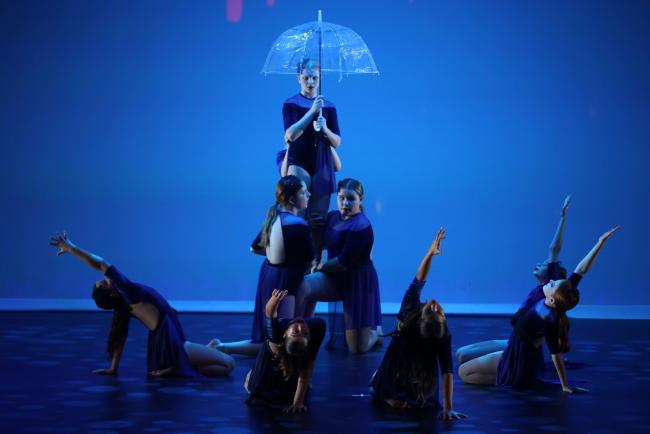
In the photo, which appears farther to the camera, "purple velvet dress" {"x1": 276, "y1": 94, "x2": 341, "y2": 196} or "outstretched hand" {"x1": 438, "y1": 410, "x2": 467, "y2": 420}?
"purple velvet dress" {"x1": 276, "y1": 94, "x2": 341, "y2": 196}

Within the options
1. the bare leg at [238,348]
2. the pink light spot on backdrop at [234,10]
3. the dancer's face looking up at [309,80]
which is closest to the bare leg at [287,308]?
the bare leg at [238,348]

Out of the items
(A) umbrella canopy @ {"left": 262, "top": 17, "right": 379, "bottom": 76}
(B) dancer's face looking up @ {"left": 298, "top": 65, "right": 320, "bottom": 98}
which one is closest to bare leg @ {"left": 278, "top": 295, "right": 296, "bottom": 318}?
(B) dancer's face looking up @ {"left": 298, "top": 65, "right": 320, "bottom": 98}

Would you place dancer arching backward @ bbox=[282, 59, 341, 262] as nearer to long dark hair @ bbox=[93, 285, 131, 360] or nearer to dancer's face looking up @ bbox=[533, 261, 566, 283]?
dancer's face looking up @ bbox=[533, 261, 566, 283]

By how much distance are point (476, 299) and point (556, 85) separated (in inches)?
76.5

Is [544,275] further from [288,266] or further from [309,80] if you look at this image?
[309,80]

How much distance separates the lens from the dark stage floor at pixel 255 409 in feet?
16.7

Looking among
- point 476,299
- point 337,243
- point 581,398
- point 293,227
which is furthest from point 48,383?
point 476,299

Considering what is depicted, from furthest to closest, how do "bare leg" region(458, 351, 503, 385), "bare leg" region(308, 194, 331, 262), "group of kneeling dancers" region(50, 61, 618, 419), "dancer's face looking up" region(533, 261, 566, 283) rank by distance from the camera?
"bare leg" region(308, 194, 331, 262) < "dancer's face looking up" region(533, 261, 566, 283) < "bare leg" region(458, 351, 503, 385) < "group of kneeling dancers" region(50, 61, 618, 419)

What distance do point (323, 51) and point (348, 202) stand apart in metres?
1.06

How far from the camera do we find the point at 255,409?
214 inches

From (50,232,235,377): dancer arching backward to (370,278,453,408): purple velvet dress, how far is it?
1137 millimetres

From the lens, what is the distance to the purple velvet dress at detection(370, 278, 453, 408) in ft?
18.1

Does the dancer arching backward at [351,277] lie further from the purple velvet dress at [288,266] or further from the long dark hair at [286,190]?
the long dark hair at [286,190]

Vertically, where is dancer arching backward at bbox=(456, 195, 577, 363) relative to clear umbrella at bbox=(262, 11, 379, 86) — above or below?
below
